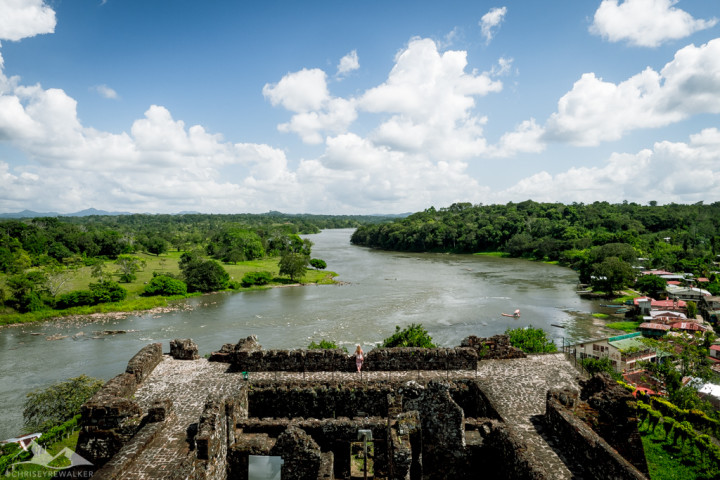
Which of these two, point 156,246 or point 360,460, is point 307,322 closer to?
point 360,460

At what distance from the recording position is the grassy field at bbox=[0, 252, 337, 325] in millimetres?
37906

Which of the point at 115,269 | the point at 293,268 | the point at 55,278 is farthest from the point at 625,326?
the point at 115,269

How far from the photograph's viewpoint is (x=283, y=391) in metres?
10.5

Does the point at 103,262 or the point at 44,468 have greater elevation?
the point at 103,262

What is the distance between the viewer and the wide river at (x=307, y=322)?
26.4 metres

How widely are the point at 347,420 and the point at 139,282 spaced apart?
161ft

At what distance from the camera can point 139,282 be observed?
4991 centimetres

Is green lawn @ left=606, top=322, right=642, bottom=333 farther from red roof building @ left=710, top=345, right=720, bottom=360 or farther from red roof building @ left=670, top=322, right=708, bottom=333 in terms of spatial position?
red roof building @ left=710, top=345, right=720, bottom=360

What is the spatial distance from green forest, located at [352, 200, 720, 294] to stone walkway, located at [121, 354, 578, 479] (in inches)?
1579

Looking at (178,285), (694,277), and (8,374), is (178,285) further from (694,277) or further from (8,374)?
(694,277)

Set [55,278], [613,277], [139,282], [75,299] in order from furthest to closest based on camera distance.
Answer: [139,282], [55,278], [613,277], [75,299]

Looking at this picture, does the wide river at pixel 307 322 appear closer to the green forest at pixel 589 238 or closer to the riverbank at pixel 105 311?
the riverbank at pixel 105 311

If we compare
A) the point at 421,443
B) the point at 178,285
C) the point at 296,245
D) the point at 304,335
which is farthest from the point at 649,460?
the point at 296,245

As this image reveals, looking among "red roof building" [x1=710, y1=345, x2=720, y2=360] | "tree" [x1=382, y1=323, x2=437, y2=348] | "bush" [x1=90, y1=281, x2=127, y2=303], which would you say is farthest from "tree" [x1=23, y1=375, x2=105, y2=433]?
"red roof building" [x1=710, y1=345, x2=720, y2=360]
